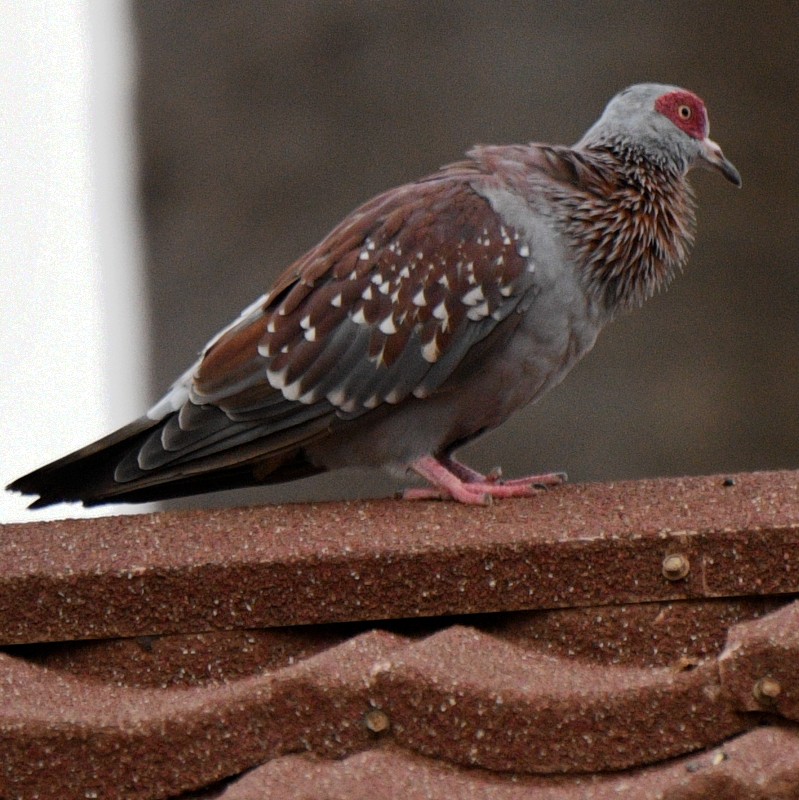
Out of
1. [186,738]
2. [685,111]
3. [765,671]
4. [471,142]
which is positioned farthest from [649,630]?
[471,142]

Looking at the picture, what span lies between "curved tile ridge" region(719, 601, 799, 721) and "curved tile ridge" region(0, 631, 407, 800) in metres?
0.51

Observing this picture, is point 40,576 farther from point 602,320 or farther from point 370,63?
point 370,63

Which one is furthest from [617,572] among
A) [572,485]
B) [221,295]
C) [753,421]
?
[753,421]

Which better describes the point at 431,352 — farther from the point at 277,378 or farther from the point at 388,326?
the point at 277,378

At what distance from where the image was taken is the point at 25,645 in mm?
2516

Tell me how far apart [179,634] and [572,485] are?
1.00 metres

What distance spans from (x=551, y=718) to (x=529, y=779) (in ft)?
0.29

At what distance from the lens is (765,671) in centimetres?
211

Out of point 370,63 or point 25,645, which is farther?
point 370,63

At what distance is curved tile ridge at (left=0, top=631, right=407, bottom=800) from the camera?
7.20 feet

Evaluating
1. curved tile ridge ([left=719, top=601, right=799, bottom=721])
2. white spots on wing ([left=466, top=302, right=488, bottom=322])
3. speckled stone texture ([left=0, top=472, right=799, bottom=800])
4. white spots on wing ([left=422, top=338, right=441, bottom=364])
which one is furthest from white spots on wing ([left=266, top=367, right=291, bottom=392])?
curved tile ridge ([left=719, top=601, right=799, bottom=721])

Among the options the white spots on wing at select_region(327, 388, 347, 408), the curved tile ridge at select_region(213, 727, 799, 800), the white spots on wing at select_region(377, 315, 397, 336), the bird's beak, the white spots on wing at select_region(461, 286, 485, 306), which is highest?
the bird's beak

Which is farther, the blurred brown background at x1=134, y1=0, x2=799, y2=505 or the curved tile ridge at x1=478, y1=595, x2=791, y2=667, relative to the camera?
the blurred brown background at x1=134, y1=0, x2=799, y2=505

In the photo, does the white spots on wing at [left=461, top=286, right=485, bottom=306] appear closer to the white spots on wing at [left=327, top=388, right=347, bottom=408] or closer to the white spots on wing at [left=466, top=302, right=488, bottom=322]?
the white spots on wing at [left=466, top=302, right=488, bottom=322]
